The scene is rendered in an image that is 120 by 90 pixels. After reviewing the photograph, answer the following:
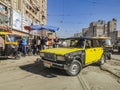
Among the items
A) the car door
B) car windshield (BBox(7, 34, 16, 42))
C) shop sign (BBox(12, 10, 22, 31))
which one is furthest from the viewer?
shop sign (BBox(12, 10, 22, 31))

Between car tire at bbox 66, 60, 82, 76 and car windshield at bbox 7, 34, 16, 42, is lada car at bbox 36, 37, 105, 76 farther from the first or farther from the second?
car windshield at bbox 7, 34, 16, 42

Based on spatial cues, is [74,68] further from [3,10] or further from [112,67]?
[3,10]

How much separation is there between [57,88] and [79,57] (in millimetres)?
2678

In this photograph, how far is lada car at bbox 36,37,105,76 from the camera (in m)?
7.50

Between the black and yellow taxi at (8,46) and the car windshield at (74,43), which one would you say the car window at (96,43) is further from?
the black and yellow taxi at (8,46)

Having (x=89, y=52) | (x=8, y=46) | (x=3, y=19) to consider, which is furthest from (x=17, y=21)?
(x=89, y=52)

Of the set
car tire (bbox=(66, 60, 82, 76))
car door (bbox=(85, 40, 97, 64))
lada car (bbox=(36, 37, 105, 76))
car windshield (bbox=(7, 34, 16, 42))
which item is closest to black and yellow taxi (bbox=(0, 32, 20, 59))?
car windshield (bbox=(7, 34, 16, 42))

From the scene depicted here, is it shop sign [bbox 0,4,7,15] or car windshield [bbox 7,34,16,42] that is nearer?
car windshield [bbox 7,34,16,42]

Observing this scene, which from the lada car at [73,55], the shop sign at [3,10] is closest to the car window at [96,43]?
the lada car at [73,55]

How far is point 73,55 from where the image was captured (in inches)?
307

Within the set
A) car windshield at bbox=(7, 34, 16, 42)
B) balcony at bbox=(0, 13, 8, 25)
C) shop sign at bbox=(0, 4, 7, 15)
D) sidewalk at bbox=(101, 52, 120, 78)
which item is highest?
shop sign at bbox=(0, 4, 7, 15)

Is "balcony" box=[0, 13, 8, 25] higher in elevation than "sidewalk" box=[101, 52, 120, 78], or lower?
higher

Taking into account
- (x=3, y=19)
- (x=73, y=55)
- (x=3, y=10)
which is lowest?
(x=73, y=55)

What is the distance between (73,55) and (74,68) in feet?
2.08
